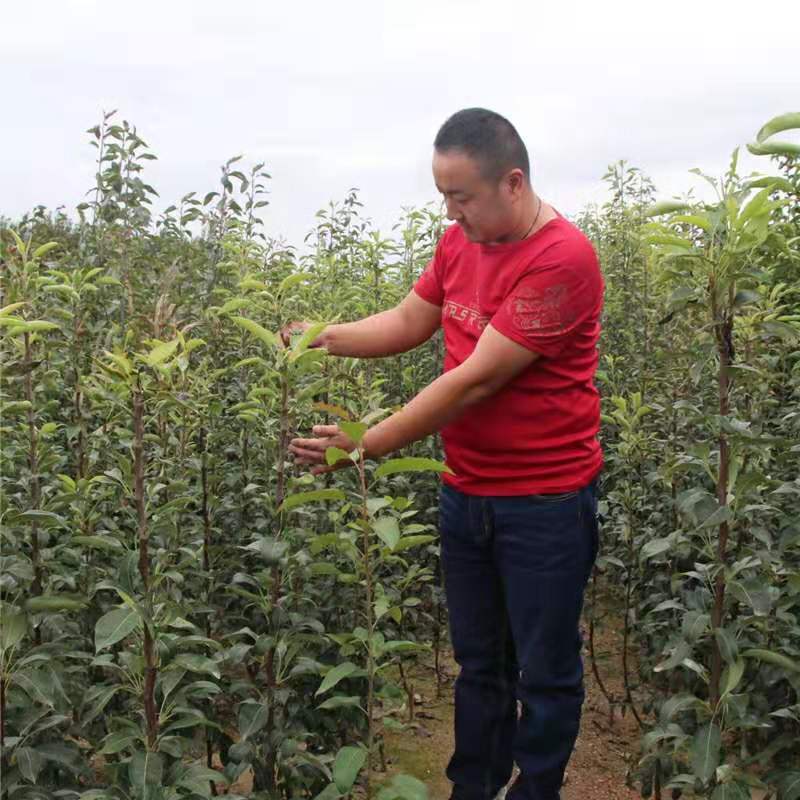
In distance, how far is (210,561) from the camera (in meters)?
3.55

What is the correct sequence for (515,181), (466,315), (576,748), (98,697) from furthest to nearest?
(576,748) → (466,315) → (515,181) → (98,697)

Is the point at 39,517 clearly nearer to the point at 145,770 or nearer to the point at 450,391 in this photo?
the point at 145,770

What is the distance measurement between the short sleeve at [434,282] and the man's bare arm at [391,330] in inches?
1.1

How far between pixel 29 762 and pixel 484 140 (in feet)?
7.53

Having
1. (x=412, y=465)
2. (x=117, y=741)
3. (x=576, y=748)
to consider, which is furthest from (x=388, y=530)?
(x=576, y=748)

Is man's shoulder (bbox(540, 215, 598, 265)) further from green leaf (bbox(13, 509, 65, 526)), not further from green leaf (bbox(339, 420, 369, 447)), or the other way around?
green leaf (bbox(13, 509, 65, 526))

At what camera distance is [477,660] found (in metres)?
3.34

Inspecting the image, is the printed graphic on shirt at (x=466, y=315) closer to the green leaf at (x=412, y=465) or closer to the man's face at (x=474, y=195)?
the man's face at (x=474, y=195)

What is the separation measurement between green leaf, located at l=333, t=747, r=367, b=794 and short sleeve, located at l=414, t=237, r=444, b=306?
1.73 metres

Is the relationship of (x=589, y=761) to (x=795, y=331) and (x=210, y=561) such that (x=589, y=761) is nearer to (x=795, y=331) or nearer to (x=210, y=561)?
(x=210, y=561)

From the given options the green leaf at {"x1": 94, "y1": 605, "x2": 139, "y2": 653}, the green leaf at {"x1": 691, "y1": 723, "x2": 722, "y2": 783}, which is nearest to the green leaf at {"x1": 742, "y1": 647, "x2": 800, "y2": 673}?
the green leaf at {"x1": 691, "y1": 723, "x2": 722, "y2": 783}

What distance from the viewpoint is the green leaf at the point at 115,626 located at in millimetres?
2260

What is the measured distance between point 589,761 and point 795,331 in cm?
252

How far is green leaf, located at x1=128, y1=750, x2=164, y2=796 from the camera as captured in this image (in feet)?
7.70
